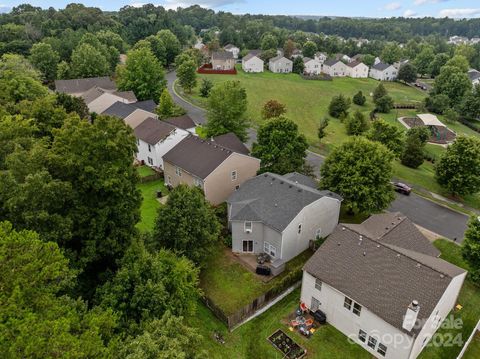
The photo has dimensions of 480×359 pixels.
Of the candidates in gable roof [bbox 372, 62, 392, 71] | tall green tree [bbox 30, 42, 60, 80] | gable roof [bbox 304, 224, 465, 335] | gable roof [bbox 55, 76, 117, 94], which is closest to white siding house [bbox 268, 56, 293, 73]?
gable roof [bbox 372, 62, 392, 71]

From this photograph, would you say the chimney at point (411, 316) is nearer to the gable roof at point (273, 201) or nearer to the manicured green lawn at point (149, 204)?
the gable roof at point (273, 201)

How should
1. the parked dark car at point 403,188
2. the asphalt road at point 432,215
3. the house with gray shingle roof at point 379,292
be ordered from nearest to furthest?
the house with gray shingle roof at point 379,292
the asphalt road at point 432,215
the parked dark car at point 403,188

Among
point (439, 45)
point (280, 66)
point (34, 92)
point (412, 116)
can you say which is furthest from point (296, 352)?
point (439, 45)

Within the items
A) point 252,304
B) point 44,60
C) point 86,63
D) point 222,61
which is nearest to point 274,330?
point 252,304

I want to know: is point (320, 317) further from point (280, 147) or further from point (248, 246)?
point (280, 147)

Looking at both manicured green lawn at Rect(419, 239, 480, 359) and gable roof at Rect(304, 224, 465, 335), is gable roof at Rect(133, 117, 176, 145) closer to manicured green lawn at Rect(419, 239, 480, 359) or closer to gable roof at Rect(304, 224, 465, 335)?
gable roof at Rect(304, 224, 465, 335)

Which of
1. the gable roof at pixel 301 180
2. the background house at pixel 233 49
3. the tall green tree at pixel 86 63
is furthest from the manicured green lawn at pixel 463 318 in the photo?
the background house at pixel 233 49
